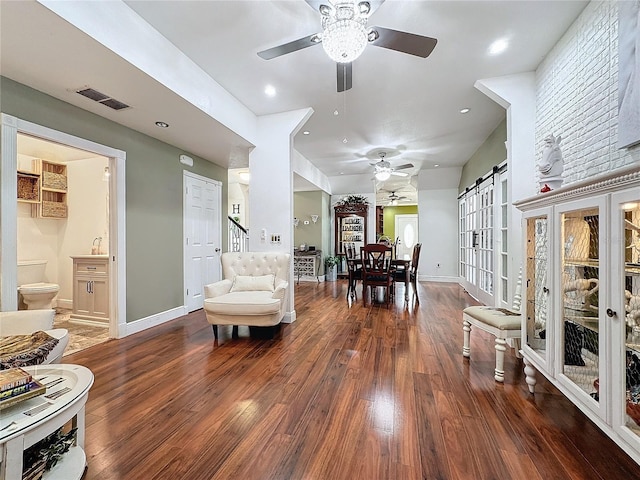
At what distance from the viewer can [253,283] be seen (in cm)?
362

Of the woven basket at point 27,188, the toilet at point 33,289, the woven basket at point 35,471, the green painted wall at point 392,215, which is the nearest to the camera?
the woven basket at point 35,471

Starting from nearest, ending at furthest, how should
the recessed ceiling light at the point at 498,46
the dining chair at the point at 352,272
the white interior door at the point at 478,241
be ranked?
1. the recessed ceiling light at the point at 498,46
2. the white interior door at the point at 478,241
3. the dining chair at the point at 352,272

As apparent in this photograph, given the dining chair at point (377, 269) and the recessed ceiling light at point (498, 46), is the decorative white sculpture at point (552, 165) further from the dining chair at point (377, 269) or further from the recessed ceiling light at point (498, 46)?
the dining chair at point (377, 269)

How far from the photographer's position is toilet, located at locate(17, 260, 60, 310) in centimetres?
378

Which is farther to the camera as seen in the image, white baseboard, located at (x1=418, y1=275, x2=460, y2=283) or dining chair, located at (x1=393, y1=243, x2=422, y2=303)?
white baseboard, located at (x1=418, y1=275, x2=460, y2=283)

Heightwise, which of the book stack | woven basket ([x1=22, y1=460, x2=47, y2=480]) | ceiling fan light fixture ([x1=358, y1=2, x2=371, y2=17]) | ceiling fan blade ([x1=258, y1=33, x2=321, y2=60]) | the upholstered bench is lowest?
woven basket ([x1=22, y1=460, x2=47, y2=480])

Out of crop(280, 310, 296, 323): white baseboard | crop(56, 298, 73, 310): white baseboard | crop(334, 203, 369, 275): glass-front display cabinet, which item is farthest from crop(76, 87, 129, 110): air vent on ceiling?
crop(334, 203, 369, 275): glass-front display cabinet

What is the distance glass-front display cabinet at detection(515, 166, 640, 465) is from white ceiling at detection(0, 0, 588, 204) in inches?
62.5

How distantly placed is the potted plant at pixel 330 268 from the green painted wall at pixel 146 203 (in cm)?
426

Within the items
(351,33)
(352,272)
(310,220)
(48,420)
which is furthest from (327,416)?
(310,220)

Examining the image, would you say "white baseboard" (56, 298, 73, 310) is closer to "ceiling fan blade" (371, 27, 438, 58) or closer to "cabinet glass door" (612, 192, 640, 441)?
"ceiling fan blade" (371, 27, 438, 58)

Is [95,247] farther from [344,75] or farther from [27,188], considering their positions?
[344,75]

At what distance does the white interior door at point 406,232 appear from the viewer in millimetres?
11953

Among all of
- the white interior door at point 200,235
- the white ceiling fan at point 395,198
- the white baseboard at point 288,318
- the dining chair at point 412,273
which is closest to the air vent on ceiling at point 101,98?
the white interior door at point 200,235
